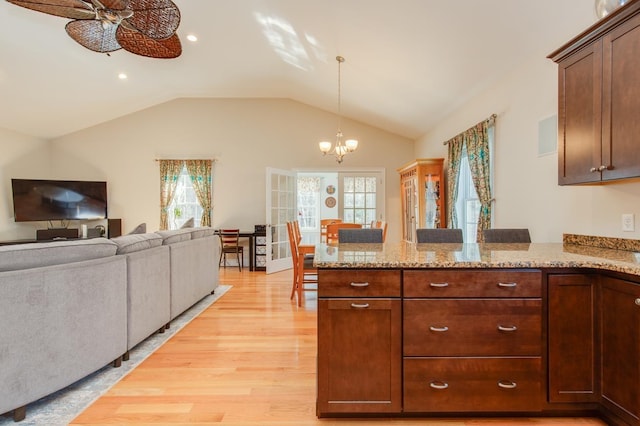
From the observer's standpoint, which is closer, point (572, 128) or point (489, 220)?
point (572, 128)

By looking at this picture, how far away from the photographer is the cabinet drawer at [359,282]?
1.69 meters

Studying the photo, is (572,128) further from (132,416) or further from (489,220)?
(132,416)

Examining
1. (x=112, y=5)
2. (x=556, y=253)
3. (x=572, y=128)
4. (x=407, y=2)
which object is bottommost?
(x=556, y=253)

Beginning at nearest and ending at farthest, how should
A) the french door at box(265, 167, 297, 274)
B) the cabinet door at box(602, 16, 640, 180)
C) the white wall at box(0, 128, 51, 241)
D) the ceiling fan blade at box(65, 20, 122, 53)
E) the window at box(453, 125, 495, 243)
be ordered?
the cabinet door at box(602, 16, 640, 180), the ceiling fan blade at box(65, 20, 122, 53), the window at box(453, 125, 495, 243), the white wall at box(0, 128, 51, 241), the french door at box(265, 167, 297, 274)

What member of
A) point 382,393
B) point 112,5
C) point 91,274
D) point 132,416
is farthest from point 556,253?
point 112,5

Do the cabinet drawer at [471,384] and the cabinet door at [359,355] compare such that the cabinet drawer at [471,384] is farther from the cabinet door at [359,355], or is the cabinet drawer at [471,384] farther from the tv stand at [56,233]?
the tv stand at [56,233]

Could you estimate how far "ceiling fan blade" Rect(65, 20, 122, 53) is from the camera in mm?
2859

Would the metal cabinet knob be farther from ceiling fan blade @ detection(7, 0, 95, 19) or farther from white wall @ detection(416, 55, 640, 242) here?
ceiling fan blade @ detection(7, 0, 95, 19)

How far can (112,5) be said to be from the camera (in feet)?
7.79

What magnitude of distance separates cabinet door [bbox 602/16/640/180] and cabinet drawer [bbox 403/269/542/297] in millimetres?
788

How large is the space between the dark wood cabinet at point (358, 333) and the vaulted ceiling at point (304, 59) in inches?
93.9

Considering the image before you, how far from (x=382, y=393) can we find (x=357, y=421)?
22 cm

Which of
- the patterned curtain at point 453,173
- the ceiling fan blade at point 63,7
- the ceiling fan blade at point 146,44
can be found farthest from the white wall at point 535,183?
the ceiling fan blade at point 63,7

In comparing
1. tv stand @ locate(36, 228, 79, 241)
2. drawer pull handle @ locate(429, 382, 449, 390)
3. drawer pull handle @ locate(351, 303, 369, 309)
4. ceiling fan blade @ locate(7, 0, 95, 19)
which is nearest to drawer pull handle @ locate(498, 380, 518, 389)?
drawer pull handle @ locate(429, 382, 449, 390)
